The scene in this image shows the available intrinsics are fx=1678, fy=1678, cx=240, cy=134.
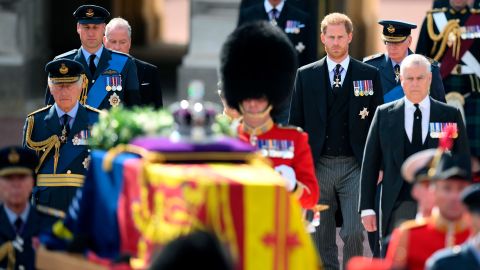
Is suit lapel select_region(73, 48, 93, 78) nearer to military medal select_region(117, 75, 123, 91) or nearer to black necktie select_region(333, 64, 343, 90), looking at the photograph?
military medal select_region(117, 75, 123, 91)

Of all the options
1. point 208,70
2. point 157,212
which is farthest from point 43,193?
point 208,70

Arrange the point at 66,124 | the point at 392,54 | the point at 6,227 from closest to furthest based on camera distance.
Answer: the point at 6,227 → the point at 66,124 → the point at 392,54

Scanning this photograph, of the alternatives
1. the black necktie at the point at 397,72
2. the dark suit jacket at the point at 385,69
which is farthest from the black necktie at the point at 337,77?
the black necktie at the point at 397,72

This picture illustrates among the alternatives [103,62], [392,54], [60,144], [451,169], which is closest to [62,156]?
[60,144]

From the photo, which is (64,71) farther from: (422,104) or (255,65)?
(422,104)

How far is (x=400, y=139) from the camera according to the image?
11344mm

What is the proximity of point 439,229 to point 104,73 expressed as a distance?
5.68 metres

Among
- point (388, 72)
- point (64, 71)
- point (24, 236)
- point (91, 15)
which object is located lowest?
point (24, 236)

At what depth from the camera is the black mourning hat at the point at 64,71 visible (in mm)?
11953

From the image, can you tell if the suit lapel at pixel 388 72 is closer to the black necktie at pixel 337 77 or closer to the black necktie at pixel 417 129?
the black necktie at pixel 337 77

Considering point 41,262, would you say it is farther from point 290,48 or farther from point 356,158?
point 356,158

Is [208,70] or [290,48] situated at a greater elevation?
[290,48]

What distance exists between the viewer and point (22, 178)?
9.52m

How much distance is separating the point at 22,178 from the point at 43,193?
2017mm
